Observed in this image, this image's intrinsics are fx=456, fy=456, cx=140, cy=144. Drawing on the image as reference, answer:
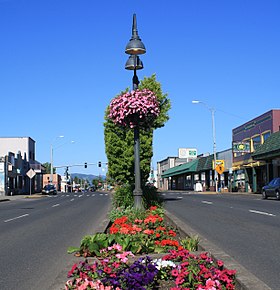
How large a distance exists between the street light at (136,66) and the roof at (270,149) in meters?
26.9

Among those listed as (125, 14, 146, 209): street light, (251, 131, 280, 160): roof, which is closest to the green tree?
(125, 14, 146, 209): street light

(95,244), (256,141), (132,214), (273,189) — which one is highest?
(256,141)

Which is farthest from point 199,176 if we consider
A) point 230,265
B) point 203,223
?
point 230,265

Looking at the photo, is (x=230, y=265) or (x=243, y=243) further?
(x=243, y=243)

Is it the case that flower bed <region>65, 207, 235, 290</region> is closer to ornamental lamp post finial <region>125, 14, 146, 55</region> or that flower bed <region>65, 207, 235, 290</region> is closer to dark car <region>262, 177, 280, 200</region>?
ornamental lamp post finial <region>125, 14, 146, 55</region>

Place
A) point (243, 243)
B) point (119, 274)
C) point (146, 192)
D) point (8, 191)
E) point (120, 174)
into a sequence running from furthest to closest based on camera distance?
point (8, 191) < point (120, 174) < point (146, 192) < point (243, 243) < point (119, 274)

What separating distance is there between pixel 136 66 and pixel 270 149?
94.9ft

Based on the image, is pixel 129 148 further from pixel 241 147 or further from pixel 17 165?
pixel 17 165

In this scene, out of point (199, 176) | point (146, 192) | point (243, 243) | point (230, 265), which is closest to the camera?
point (230, 265)

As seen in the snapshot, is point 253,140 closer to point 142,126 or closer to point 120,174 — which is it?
point 120,174

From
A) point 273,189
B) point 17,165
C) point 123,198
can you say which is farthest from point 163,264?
point 17,165

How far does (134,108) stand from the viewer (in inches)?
444

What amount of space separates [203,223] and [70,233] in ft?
14.5

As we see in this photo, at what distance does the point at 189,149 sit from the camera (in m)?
108
